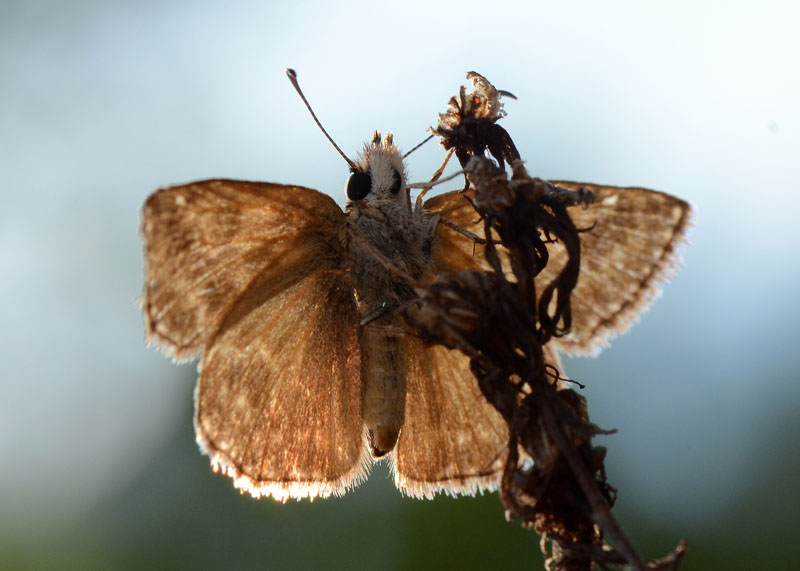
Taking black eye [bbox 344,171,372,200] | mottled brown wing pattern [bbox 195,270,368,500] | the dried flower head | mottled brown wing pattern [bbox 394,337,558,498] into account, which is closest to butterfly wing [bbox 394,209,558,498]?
mottled brown wing pattern [bbox 394,337,558,498]

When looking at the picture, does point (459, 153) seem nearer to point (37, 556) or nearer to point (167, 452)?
point (37, 556)

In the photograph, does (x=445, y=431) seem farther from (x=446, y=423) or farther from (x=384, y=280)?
(x=384, y=280)

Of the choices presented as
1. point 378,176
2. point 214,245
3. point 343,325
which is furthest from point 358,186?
point 214,245

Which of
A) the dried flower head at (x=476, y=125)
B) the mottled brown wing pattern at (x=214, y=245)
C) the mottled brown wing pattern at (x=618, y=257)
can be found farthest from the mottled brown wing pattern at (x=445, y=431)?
the dried flower head at (x=476, y=125)

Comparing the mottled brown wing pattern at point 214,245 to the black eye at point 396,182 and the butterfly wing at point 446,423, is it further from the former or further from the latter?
the butterfly wing at point 446,423

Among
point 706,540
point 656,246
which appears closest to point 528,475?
point 656,246

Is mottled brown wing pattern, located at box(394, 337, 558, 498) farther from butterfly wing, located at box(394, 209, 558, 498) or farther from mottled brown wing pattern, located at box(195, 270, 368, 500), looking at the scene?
mottled brown wing pattern, located at box(195, 270, 368, 500)
